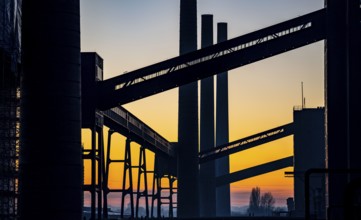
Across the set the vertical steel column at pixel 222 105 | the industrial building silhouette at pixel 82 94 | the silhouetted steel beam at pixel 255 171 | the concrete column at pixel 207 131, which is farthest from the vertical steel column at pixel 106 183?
the vertical steel column at pixel 222 105

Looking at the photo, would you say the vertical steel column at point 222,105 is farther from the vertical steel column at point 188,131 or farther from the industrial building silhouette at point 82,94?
the industrial building silhouette at point 82,94

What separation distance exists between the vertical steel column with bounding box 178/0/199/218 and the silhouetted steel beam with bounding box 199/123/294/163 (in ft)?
66.0

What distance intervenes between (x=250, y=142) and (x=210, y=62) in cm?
6017

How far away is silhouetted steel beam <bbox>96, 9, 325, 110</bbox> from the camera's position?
70.5m

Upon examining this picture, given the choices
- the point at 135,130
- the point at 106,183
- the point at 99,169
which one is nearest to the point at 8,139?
the point at 99,169

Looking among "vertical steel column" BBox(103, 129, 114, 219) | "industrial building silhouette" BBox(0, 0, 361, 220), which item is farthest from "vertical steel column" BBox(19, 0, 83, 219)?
"vertical steel column" BBox(103, 129, 114, 219)

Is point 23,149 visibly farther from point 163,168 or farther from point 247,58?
point 163,168

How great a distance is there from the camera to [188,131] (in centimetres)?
10731

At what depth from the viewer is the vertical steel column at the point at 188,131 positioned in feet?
343

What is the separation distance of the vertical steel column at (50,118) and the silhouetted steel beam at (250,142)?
3154 inches

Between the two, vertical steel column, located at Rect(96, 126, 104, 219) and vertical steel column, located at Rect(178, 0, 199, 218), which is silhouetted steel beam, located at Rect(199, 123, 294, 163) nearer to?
vertical steel column, located at Rect(178, 0, 199, 218)

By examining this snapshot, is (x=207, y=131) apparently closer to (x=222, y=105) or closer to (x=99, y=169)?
(x=222, y=105)
